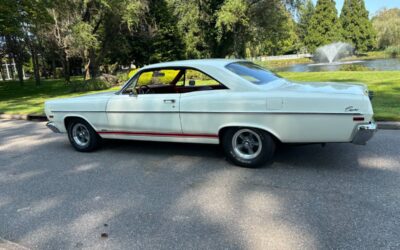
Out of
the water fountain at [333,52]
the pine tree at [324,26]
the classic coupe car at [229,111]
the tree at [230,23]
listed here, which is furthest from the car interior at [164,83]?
the pine tree at [324,26]

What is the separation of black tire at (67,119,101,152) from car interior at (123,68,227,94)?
1095 mm

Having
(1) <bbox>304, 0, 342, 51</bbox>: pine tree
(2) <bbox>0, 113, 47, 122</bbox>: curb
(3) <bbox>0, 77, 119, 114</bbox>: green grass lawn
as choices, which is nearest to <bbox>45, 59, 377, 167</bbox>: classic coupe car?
(2) <bbox>0, 113, 47, 122</bbox>: curb

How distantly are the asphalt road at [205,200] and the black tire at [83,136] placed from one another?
31 cm

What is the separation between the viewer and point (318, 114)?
4.14 meters

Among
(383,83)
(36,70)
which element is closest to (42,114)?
(383,83)

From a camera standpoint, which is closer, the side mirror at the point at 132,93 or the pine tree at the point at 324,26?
the side mirror at the point at 132,93

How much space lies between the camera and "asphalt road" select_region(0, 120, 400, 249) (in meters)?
3.10

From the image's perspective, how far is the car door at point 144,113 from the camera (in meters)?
5.12

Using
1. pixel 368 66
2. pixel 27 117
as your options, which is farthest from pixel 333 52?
pixel 27 117

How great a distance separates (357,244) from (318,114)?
1723 millimetres

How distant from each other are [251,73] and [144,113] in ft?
5.82

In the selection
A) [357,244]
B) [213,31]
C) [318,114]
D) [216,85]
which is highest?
[213,31]

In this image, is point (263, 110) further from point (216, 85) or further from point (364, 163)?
point (364, 163)

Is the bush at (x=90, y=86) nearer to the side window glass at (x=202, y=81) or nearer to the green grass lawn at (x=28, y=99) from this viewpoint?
the green grass lawn at (x=28, y=99)
